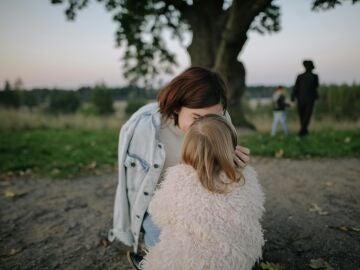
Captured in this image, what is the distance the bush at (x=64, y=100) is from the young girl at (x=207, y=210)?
2733cm

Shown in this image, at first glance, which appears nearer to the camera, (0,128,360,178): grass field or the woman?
the woman

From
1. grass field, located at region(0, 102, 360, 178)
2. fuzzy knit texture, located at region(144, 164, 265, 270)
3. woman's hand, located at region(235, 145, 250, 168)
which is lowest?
grass field, located at region(0, 102, 360, 178)

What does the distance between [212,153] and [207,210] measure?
13.1 inches

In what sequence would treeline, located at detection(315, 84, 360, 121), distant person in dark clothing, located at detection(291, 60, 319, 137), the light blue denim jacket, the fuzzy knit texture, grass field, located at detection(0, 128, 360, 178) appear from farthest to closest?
treeline, located at detection(315, 84, 360, 121), distant person in dark clothing, located at detection(291, 60, 319, 137), grass field, located at detection(0, 128, 360, 178), the light blue denim jacket, the fuzzy knit texture

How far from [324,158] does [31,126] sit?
41.8 ft

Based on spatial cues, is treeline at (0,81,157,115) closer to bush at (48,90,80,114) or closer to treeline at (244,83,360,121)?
bush at (48,90,80,114)

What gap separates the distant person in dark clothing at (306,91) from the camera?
313 inches

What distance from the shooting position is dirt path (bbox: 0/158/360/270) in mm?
2918

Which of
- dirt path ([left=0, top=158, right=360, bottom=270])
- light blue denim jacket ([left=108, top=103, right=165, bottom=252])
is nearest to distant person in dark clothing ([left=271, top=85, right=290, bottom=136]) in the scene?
dirt path ([left=0, top=158, right=360, bottom=270])

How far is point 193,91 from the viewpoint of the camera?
7.51 feet

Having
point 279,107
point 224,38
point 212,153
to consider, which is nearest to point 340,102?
point 279,107

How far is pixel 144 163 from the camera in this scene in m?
2.43

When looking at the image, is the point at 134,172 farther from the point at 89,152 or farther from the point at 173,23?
the point at 173,23

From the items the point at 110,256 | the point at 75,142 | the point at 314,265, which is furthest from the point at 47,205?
the point at 75,142
